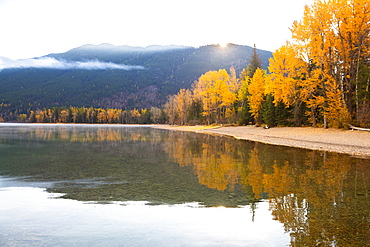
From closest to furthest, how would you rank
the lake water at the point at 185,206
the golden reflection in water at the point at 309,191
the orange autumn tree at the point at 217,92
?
the lake water at the point at 185,206
the golden reflection in water at the point at 309,191
the orange autumn tree at the point at 217,92

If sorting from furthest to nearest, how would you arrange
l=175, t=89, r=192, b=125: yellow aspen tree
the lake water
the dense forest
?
l=175, t=89, r=192, b=125: yellow aspen tree
the dense forest
the lake water

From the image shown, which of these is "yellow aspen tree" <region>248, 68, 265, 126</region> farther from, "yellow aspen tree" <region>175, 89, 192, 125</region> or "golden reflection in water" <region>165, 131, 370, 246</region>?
"yellow aspen tree" <region>175, 89, 192, 125</region>

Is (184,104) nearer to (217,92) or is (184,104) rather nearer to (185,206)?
(217,92)

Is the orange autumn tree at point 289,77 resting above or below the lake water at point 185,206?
above

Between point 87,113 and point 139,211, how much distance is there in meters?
173

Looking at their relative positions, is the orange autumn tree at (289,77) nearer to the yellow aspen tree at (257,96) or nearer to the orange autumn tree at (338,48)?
the orange autumn tree at (338,48)

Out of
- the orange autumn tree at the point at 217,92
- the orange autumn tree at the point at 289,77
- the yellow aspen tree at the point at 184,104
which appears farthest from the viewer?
the yellow aspen tree at the point at 184,104

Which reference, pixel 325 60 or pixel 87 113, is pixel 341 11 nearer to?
pixel 325 60

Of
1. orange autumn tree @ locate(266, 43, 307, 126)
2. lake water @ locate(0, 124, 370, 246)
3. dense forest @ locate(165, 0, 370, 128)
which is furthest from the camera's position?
orange autumn tree @ locate(266, 43, 307, 126)

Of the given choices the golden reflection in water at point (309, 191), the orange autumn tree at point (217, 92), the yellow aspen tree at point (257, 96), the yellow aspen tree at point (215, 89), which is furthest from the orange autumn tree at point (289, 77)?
the yellow aspen tree at point (215, 89)

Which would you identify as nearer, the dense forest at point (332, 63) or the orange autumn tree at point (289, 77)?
the dense forest at point (332, 63)

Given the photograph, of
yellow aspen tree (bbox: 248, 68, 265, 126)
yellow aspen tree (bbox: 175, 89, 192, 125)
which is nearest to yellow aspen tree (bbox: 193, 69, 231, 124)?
yellow aspen tree (bbox: 248, 68, 265, 126)

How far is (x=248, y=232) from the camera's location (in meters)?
5.03

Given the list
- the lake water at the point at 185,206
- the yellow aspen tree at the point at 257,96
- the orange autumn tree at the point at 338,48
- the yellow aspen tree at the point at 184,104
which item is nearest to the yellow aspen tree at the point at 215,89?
the yellow aspen tree at the point at 257,96
